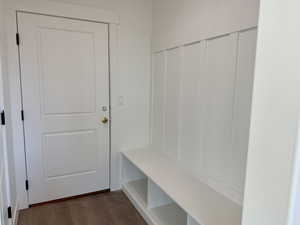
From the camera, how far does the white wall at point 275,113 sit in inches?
23.7

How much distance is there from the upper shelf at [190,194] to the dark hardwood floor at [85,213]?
1.73ft

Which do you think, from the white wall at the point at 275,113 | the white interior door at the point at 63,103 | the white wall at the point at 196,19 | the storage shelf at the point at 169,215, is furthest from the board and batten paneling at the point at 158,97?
the white wall at the point at 275,113

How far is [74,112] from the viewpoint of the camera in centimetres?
234

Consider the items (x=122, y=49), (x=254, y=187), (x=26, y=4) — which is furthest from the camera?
(x=122, y=49)

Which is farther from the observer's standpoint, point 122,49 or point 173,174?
point 122,49

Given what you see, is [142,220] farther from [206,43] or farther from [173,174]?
[206,43]

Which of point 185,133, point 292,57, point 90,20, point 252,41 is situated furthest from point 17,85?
point 292,57

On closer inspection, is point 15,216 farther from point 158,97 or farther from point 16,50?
point 158,97

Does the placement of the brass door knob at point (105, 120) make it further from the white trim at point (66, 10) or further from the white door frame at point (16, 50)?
the white trim at point (66, 10)

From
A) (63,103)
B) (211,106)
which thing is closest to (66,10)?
(63,103)

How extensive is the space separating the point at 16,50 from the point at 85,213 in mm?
1796

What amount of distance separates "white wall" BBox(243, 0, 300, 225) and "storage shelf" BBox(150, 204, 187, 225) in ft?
4.30

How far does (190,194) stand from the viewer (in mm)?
1713

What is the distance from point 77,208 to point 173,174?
114 cm
